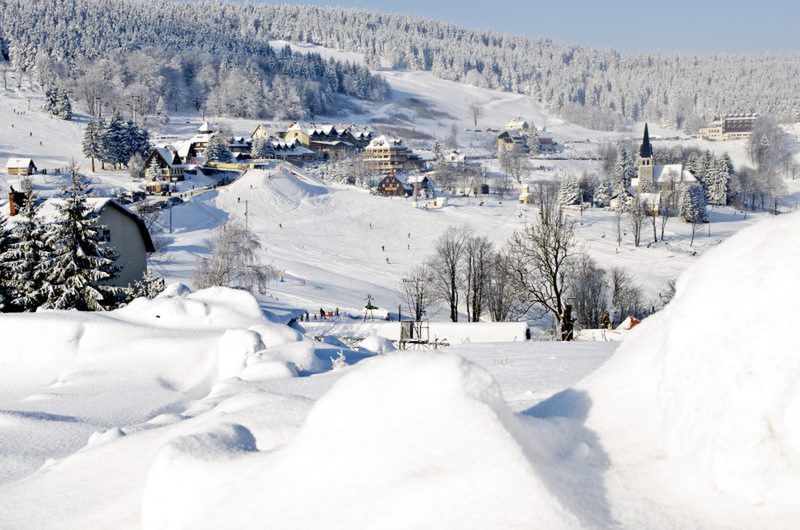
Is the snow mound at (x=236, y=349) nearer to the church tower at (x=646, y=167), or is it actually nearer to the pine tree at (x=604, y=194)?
the pine tree at (x=604, y=194)

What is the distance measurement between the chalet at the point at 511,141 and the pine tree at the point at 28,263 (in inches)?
5280

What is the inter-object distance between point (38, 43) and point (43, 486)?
18350cm

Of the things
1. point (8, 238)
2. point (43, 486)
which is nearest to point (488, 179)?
point (8, 238)

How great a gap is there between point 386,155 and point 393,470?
393ft

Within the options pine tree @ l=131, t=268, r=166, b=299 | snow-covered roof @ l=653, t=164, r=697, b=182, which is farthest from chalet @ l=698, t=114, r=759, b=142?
pine tree @ l=131, t=268, r=166, b=299

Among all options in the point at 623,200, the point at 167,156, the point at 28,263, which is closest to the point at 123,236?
the point at 28,263

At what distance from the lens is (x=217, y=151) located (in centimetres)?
10406

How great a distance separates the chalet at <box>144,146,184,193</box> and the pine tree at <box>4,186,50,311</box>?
56717mm

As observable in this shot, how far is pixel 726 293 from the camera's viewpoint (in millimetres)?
3740

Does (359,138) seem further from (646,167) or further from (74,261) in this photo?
(74,261)

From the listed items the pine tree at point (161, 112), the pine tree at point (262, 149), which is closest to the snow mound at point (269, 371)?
the pine tree at point (262, 149)

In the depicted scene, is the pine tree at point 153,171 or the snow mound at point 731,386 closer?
the snow mound at point 731,386

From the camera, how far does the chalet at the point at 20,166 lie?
82.3 metres

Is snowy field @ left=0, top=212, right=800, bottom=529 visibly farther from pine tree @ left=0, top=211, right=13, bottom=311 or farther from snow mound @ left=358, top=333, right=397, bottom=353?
pine tree @ left=0, top=211, right=13, bottom=311
